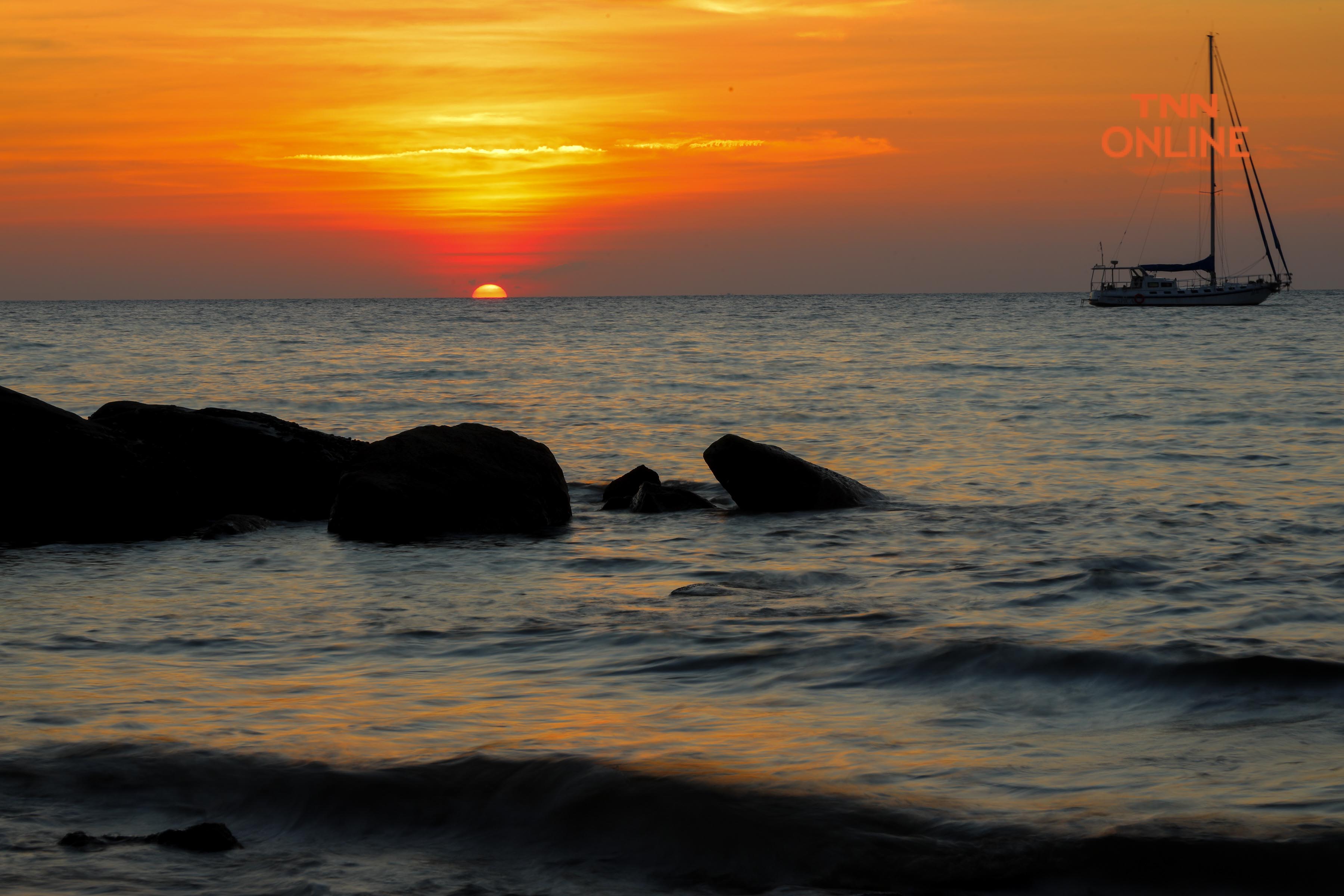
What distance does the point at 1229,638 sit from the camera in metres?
7.44

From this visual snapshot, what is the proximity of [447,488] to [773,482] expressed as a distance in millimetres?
3351

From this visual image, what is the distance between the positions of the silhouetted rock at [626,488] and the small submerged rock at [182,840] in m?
8.81

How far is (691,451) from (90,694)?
1273 centimetres

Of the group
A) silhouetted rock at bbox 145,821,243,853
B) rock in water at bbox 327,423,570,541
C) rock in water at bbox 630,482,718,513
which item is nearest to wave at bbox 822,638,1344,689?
silhouetted rock at bbox 145,821,243,853

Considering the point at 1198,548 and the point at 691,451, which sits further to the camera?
the point at 691,451

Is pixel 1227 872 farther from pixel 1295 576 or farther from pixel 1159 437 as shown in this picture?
pixel 1159 437

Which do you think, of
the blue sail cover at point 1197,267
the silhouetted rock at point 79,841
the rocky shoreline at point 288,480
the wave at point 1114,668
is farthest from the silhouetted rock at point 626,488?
the blue sail cover at point 1197,267

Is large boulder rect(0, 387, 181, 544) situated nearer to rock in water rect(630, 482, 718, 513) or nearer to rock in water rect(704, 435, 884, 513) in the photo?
rock in water rect(630, 482, 718, 513)

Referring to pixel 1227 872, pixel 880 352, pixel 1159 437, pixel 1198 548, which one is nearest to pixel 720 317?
pixel 880 352

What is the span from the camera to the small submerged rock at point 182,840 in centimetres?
448

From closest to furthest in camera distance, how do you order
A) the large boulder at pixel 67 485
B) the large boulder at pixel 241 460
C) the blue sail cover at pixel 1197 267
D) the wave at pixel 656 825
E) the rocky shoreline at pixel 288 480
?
the wave at pixel 656 825 → the large boulder at pixel 67 485 → the rocky shoreline at pixel 288 480 → the large boulder at pixel 241 460 → the blue sail cover at pixel 1197 267

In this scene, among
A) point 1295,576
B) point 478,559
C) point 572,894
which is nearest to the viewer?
point 572,894

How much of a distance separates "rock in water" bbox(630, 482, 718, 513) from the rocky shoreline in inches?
0.7

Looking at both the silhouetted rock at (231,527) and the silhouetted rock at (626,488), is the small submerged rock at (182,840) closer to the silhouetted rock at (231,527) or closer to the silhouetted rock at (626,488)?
the silhouetted rock at (231,527)
